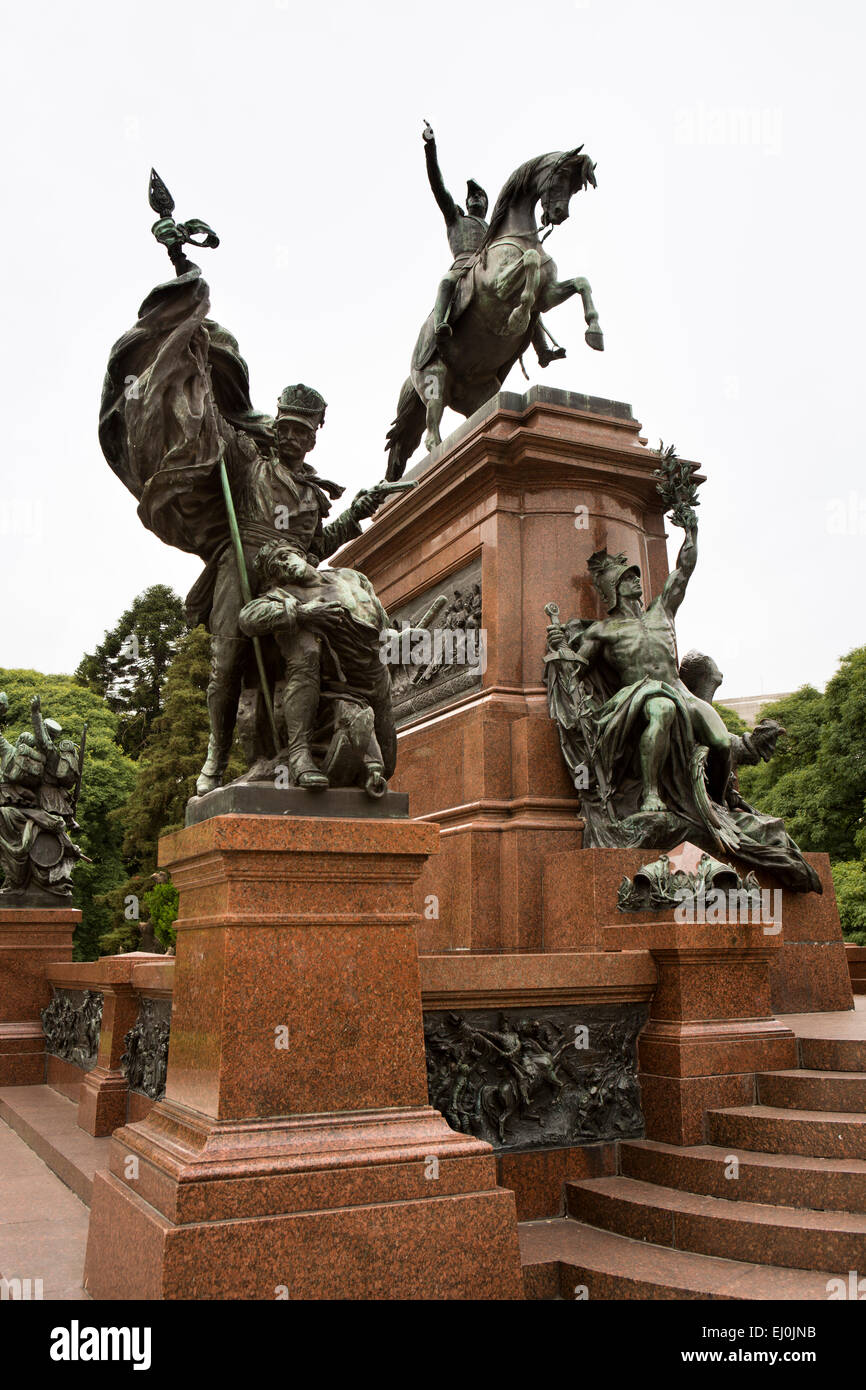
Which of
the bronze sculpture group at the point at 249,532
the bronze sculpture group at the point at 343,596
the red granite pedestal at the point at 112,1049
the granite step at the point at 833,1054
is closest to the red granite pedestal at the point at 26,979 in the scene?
the bronze sculpture group at the point at 343,596

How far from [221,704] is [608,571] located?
14.9ft

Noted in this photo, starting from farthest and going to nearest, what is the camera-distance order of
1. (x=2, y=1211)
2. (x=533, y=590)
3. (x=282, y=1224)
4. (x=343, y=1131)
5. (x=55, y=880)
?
(x=55, y=880), (x=533, y=590), (x=2, y=1211), (x=343, y=1131), (x=282, y=1224)

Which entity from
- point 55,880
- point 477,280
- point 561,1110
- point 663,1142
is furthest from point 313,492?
point 55,880

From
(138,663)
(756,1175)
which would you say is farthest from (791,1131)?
(138,663)

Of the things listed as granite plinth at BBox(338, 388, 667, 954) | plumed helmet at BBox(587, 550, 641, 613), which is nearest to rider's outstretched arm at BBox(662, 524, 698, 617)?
plumed helmet at BBox(587, 550, 641, 613)

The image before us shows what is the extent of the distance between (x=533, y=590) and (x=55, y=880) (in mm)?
7788

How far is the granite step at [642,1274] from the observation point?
14.9ft

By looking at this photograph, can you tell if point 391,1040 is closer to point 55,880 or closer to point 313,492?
point 313,492

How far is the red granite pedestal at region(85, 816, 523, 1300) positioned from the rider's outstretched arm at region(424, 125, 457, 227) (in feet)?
31.3

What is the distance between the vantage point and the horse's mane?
440 inches

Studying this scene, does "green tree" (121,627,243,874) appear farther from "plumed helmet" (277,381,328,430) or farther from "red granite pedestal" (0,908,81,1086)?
"plumed helmet" (277,381,328,430)

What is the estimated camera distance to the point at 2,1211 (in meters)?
6.41

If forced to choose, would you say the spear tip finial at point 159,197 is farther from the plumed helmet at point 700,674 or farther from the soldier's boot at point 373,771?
the plumed helmet at point 700,674
